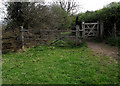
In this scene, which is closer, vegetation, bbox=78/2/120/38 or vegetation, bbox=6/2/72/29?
vegetation, bbox=78/2/120/38

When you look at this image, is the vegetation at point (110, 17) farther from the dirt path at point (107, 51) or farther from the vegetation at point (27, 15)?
the vegetation at point (27, 15)

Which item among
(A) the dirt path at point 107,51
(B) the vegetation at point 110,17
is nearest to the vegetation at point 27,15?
(B) the vegetation at point 110,17

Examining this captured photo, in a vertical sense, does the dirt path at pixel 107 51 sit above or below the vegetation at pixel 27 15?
below

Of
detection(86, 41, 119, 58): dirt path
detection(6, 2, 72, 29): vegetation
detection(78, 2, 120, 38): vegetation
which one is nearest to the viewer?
detection(86, 41, 119, 58): dirt path

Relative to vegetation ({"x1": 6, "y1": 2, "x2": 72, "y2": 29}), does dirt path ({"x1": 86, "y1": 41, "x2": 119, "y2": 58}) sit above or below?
below

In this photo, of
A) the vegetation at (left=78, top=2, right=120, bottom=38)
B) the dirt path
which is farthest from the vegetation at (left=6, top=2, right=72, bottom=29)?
the dirt path

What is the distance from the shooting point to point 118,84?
3717 millimetres

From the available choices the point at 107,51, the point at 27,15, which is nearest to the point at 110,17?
the point at 107,51

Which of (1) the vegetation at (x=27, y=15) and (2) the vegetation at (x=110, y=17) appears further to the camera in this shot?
(1) the vegetation at (x=27, y=15)

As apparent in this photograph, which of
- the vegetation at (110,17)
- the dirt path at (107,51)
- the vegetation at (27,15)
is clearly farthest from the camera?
the vegetation at (27,15)

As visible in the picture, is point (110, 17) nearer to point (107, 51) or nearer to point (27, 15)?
point (107, 51)

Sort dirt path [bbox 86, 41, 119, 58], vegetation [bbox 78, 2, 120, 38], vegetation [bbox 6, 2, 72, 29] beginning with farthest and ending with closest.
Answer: vegetation [bbox 6, 2, 72, 29] → vegetation [bbox 78, 2, 120, 38] → dirt path [bbox 86, 41, 119, 58]

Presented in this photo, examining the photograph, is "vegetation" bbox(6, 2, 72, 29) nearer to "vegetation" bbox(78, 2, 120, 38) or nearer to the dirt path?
"vegetation" bbox(78, 2, 120, 38)

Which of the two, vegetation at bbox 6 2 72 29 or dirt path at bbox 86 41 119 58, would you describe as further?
vegetation at bbox 6 2 72 29
